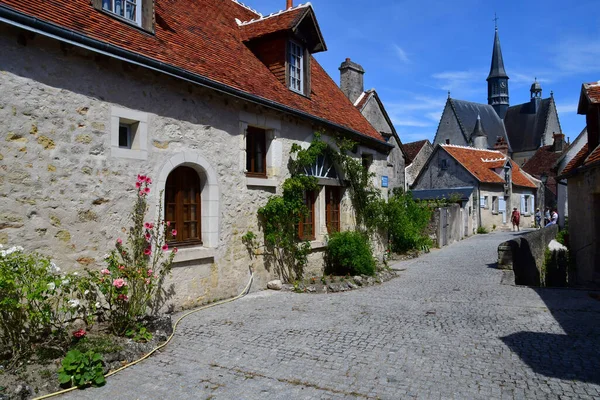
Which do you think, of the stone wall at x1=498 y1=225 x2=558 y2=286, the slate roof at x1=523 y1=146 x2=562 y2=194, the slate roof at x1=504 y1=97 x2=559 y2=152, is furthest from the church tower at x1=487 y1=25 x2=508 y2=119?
the stone wall at x1=498 y1=225 x2=558 y2=286

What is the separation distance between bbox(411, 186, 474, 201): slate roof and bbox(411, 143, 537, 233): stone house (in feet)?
2.02

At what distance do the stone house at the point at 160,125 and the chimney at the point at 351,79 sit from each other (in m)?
7.92

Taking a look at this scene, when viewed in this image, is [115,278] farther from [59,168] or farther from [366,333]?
[366,333]

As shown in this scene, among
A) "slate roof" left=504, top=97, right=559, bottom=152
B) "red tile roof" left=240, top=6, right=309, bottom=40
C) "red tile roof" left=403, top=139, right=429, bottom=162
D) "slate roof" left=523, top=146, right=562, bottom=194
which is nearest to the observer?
"red tile roof" left=240, top=6, right=309, bottom=40

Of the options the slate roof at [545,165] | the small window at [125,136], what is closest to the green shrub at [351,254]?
the small window at [125,136]

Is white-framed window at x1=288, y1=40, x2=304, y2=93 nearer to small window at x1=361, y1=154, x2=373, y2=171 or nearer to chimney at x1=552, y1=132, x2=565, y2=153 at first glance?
small window at x1=361, y1=154, x2=373, y2=171

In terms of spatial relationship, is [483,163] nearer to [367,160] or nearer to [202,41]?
[367,160]

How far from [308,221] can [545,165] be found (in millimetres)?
35793

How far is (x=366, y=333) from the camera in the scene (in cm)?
544

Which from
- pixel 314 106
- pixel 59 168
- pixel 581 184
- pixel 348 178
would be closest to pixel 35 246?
pixel 59 168

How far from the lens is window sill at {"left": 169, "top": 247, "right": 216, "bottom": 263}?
6.37 meters

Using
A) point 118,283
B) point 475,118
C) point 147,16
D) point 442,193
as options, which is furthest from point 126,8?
point 475,118

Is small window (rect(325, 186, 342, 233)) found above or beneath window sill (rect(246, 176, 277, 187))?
beneath

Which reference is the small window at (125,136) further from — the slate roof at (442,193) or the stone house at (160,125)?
the slate roof at (442,193)
